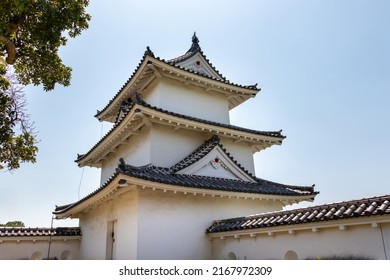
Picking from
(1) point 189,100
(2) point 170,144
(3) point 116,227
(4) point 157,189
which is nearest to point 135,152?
(2) point 170,144

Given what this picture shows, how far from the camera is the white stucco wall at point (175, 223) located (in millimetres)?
9102

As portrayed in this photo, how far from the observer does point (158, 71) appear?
1283 centimetres

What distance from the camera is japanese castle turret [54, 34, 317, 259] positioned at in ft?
30.5

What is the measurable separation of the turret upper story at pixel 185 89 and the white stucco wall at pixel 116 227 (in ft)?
15.7

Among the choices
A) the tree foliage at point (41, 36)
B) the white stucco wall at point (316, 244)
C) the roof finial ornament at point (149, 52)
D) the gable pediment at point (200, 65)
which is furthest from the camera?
the gable pediment at point (200, 65)

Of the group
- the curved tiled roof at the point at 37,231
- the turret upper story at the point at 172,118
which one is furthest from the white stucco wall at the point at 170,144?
the curved tiled roof at the point at 37,231

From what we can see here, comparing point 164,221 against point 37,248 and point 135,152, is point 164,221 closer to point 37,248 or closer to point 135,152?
point 135,152

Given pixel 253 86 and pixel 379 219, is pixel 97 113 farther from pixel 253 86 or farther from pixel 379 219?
pixel 379 219

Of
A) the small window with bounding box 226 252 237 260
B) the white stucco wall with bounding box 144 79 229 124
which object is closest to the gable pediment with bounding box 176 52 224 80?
the white stucco wall with bounding box 144 79 229 124

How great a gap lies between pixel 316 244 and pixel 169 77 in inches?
368

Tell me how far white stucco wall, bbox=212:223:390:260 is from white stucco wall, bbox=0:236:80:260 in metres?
8.41

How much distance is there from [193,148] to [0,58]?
762 centimetres

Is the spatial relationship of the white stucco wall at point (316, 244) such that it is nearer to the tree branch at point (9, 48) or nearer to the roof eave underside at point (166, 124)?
the roof eave underside at point (166, 124)

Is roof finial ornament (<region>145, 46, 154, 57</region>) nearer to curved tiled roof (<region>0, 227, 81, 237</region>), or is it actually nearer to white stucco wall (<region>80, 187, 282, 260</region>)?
white stucco wall (<region>80, 187, 282, 260</region>)
